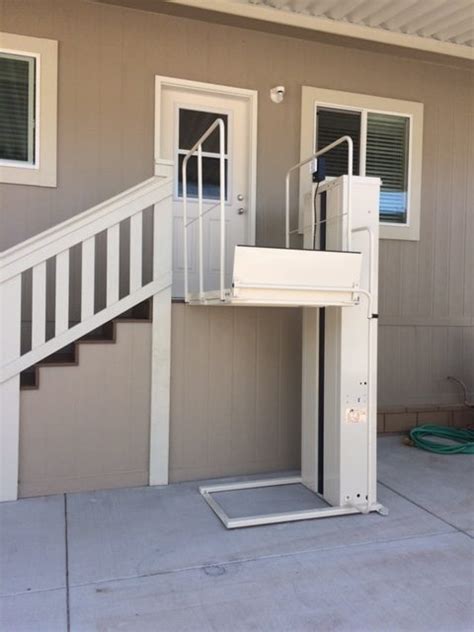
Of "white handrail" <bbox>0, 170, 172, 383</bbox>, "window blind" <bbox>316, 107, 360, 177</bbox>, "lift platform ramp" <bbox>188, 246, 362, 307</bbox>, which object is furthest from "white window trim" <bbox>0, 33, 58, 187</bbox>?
"window blind" <bbox>316, 107, 360, 177</bbox>

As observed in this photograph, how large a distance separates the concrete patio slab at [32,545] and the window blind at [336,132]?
346 centimetres

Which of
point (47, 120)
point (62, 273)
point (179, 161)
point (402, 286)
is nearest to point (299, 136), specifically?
point (179, 161)

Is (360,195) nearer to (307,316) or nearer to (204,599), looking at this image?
(307,316)

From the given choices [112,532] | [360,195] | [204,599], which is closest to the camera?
[204,599]

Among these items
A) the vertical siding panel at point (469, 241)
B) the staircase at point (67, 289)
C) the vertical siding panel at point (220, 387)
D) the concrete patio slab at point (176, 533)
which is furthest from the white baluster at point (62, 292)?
the vertical siding panel at point (469, 241)

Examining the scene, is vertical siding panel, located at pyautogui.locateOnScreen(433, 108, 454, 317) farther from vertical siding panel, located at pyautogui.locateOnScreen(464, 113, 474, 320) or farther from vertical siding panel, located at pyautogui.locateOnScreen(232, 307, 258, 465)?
vertical siding panel, located at pyautogui.locateOnScreen(232, 307, 258, 465)

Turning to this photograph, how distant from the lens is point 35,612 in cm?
199

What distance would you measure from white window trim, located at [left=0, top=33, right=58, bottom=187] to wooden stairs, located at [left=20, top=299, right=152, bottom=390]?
1149 millimetres

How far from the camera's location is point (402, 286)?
4.82 m

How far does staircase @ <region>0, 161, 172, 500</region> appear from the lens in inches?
117

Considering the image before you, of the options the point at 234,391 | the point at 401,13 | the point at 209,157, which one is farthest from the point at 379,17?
the point at 234,391

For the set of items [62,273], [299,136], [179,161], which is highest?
[299,136]

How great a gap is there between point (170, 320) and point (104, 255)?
0.97 metres

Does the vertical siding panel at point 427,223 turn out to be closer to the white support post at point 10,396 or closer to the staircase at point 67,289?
the staircase at point 67,289
